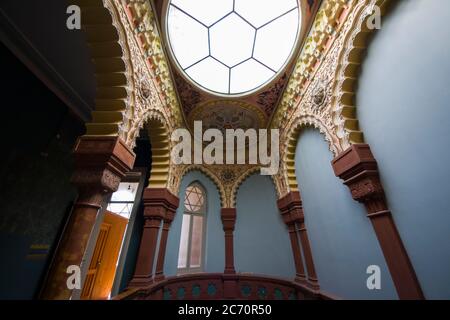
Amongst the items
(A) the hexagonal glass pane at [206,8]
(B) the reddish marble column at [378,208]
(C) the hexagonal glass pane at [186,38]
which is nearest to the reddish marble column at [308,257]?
(B) the reddish marble column at [378,208]

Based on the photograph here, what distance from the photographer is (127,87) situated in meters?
2.02

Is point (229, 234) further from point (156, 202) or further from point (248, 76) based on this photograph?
point (248, 76)

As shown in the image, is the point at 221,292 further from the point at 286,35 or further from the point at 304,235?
the point at 286,35

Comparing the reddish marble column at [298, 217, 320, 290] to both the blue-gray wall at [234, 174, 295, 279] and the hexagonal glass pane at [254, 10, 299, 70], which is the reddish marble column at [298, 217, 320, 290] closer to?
the blue-gray wall at [234, 174, 295, 279]

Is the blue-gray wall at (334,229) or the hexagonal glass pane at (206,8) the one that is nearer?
the blue-gray wall at (334,229)

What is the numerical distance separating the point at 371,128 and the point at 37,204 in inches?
186

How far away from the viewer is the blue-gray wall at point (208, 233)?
3725 millimetres

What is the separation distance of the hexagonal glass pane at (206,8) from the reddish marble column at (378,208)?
265 centimetres

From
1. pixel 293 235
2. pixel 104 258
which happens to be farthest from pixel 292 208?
pixel 104 258

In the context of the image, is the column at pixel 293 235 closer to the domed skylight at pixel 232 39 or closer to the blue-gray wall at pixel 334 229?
the blue-gray wall at pixel 334 229

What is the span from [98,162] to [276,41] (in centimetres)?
319

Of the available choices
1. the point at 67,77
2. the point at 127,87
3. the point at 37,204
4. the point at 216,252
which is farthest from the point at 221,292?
the point at 67,77

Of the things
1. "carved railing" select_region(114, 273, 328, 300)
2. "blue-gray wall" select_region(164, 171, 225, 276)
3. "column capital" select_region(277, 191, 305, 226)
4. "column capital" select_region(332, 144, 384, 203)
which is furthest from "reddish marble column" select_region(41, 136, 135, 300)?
"column capital" select_region(277, 191, 305, 226)

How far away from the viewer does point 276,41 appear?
10.0ft
